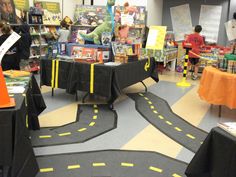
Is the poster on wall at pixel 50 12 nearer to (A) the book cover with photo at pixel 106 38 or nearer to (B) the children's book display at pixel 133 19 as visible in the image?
(B) the children's book display at pixel 133 19

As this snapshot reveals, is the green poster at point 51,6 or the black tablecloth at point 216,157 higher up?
the green poster at point 51,6

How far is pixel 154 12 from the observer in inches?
348

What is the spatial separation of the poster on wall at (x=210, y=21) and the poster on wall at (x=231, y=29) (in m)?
0.31

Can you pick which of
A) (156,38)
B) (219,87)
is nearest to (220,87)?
(219,87)

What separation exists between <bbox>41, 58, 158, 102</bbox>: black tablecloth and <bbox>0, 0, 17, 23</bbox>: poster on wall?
182 centimetres

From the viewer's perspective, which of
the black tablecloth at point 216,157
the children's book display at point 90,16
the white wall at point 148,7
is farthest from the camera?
the white wall at point 148,7

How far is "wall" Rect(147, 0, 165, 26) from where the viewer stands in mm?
8469

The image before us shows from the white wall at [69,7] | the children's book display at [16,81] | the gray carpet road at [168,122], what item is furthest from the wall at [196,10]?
the children's book display at [16,81]

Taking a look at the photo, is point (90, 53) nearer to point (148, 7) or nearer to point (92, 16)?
point (92, 16)

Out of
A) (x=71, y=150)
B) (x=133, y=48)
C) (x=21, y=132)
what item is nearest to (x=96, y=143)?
(x=71, y=150)

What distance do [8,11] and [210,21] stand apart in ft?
19.0

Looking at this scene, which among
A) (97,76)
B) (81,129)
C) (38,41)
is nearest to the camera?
(81,129)

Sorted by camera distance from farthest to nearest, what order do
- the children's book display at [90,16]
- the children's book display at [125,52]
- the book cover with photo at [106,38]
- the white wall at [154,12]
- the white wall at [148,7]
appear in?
the white wall at [154,12] → the white wall at [148,7] → the children's book display at [90,16] → the book cover with photo at [106,38] → the children's book display at [125,52]

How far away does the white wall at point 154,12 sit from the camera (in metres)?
8.47
